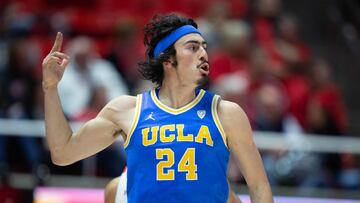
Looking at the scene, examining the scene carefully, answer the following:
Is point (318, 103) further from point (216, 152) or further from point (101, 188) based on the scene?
point (216, 152)

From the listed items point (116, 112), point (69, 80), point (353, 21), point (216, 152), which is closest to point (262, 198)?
point (216, 152)

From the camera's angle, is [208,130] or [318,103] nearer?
[208,130]

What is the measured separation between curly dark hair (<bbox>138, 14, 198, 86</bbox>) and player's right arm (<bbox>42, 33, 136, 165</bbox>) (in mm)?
213

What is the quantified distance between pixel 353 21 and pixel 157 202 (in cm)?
905

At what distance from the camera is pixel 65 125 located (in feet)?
18.0

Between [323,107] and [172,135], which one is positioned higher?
[323,107]

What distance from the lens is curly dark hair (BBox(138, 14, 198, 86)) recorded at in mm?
5562

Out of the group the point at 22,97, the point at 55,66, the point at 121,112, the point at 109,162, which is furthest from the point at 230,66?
the point at 55,66

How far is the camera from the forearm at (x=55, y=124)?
543cm

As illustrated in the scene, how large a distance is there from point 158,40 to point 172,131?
1.92 feet

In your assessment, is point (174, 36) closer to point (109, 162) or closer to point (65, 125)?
point (65, 125)

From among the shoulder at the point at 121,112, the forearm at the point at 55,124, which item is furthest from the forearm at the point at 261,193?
the forearm at the point at 55,124

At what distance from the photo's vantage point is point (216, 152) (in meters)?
5.39

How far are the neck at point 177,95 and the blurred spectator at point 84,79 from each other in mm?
4572
